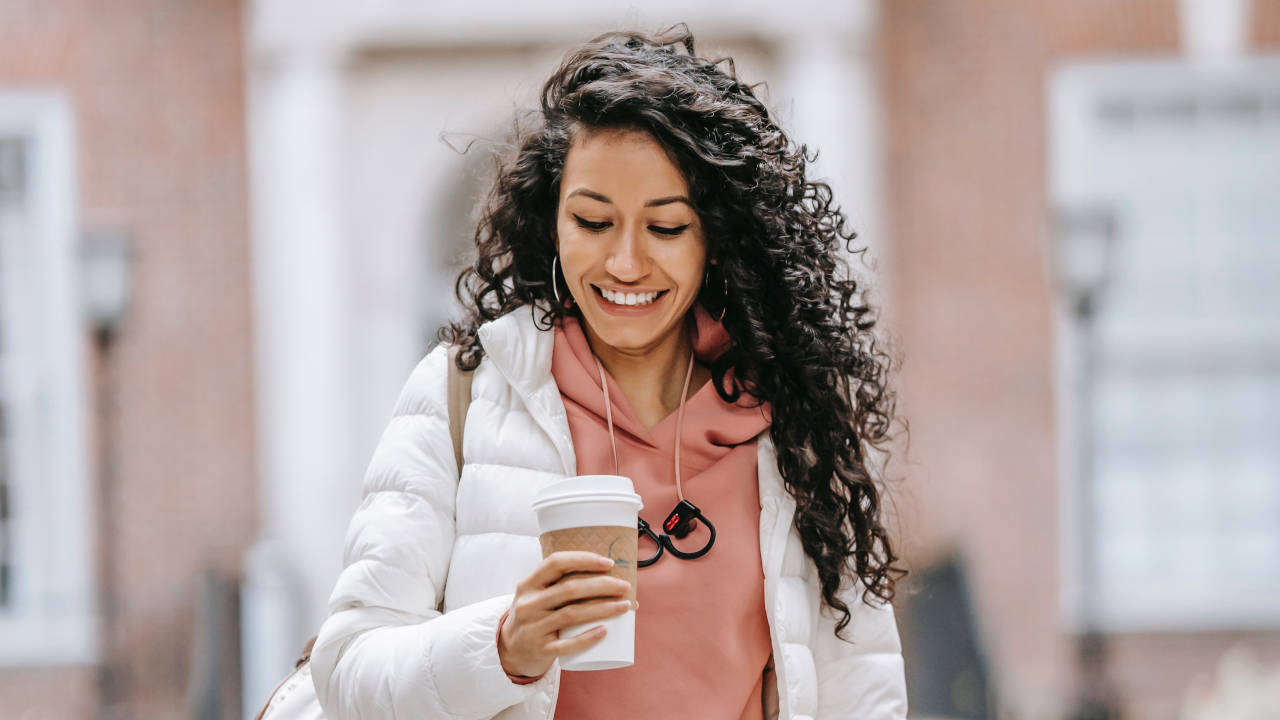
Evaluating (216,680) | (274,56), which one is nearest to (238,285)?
(274,56)

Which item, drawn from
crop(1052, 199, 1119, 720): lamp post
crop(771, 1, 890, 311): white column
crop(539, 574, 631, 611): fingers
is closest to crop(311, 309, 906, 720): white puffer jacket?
crop(539, 574, 631, 611): fingers

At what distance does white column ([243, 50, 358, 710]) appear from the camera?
7.09 m

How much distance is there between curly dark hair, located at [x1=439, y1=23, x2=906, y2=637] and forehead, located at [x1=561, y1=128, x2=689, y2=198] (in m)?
0.01

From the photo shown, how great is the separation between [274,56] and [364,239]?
1052 millimetres

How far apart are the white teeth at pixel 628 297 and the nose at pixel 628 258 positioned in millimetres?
20

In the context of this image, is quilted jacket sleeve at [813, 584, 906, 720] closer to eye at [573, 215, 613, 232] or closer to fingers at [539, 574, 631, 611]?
fingers at [539, 574, 631, 611]

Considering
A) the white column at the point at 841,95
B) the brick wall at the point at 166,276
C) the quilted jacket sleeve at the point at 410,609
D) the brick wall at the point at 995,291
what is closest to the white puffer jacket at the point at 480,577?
the quilted jacket sleeve at the point at 410,609

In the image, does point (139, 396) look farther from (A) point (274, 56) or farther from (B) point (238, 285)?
(A) point (274, 56)

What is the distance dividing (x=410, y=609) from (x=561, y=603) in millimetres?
262

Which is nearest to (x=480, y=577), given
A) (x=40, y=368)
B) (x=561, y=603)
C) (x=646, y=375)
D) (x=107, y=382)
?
(x=561, y=603)

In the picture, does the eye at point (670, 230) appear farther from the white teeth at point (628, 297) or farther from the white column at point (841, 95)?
the white column at point (841, 95)

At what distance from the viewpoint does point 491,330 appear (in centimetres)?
176

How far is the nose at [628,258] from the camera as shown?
1.66 m

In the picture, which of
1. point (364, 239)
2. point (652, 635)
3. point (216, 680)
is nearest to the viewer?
point (652, 635)
